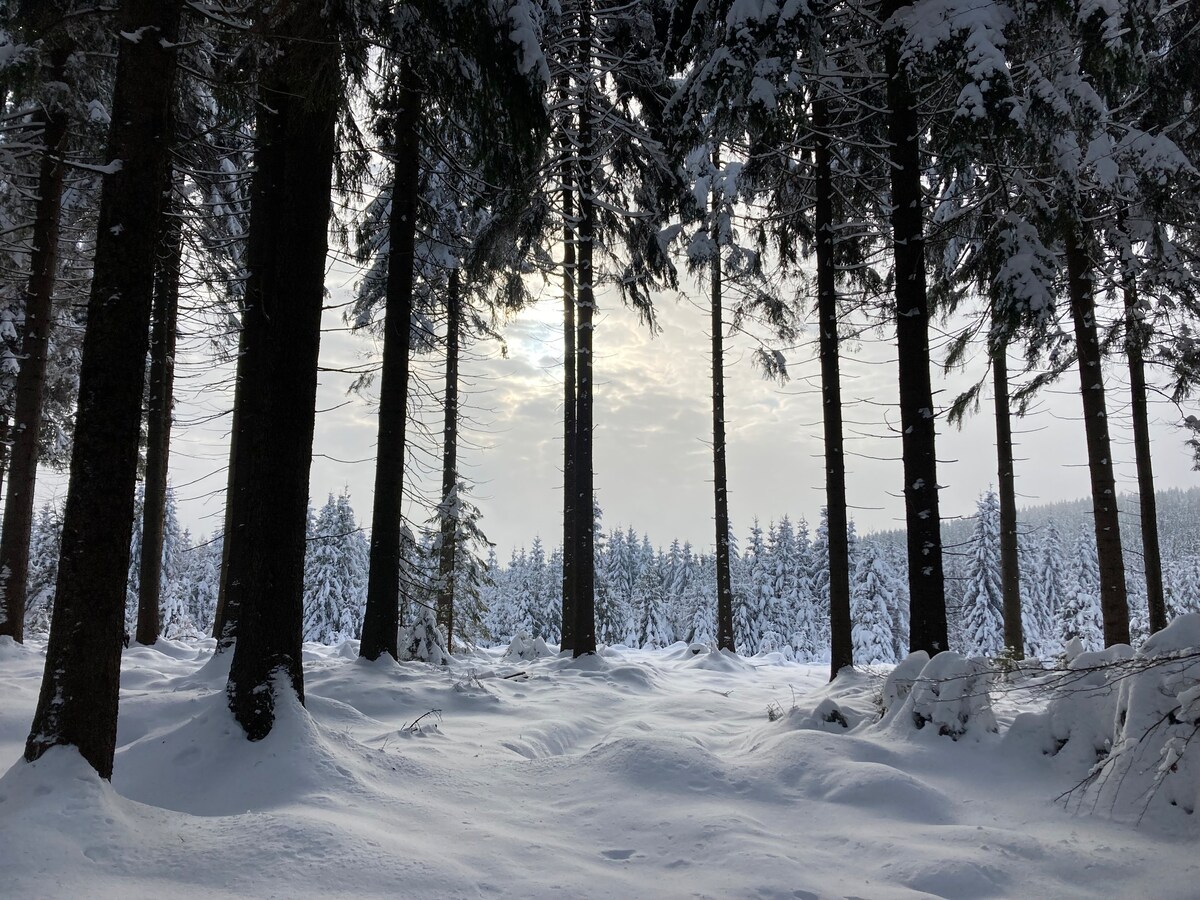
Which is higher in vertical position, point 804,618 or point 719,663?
point 719,663

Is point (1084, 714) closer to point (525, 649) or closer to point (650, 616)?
point (525, 649)

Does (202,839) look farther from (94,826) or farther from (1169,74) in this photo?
(1169,74)

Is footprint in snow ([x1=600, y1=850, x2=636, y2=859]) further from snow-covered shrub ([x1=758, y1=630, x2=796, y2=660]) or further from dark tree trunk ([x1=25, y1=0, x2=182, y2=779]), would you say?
snow-covered shrub ([x1=758, y1=630, x2=796, y2=660])

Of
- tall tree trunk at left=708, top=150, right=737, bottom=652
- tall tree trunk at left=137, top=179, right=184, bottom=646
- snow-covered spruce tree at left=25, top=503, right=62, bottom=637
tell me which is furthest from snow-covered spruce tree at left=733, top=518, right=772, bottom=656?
tall tree trunk at left=137, top=179, right=184, bottom=646

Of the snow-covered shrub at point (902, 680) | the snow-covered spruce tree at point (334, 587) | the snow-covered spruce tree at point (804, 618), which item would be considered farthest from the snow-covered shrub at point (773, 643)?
the snow-covered shrub at point (902, 680)

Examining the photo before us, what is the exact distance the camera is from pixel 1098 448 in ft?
32.0

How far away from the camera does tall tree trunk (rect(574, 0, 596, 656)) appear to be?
1151 cm

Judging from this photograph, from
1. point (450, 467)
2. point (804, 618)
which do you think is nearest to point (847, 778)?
point (450, 467)

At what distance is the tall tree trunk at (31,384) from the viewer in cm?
918

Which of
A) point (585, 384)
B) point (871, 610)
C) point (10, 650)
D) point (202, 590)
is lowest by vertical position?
point (871, 610)

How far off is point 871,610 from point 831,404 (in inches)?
1555

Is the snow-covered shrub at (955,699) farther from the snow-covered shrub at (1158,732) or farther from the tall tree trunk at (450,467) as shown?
the tall tree trunk at (450,467)

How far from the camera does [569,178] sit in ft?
41.4

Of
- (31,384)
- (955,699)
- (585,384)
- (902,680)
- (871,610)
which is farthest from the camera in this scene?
(871,610)
